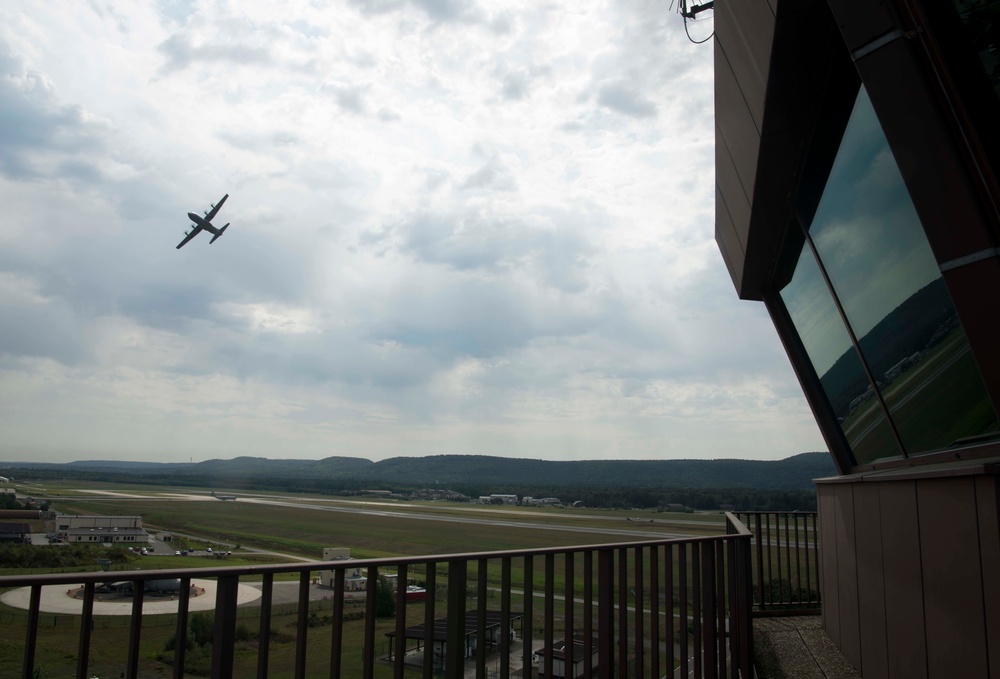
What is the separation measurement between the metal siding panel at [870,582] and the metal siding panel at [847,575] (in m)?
0.14

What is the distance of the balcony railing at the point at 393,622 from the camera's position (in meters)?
1.97

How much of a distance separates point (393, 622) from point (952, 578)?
8.56 feet

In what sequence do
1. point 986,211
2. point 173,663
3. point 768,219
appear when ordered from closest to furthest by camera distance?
point 173,663
point 986,211
point 768,219

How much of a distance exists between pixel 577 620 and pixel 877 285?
9.18 feet

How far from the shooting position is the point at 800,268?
19.6 ft

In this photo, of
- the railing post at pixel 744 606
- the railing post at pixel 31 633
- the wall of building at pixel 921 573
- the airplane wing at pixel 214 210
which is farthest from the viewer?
the airplane wing at pixel 214 210

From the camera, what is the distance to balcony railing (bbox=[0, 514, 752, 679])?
197 centimetres

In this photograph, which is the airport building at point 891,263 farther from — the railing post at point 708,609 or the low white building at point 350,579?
the low white building at point 350,579

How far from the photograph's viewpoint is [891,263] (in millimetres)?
3924

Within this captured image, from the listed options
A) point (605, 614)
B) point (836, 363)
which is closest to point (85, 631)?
point (605, 614)

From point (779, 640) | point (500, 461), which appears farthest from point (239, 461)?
point (779, 640)

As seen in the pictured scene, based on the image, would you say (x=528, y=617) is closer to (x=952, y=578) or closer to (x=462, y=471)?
(x=952, y=578)

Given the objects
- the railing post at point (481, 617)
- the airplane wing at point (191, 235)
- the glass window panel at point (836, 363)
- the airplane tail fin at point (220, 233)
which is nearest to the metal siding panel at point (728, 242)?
the glass window panel at point (836, 363)

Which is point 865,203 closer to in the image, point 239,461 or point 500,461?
point 239,461
